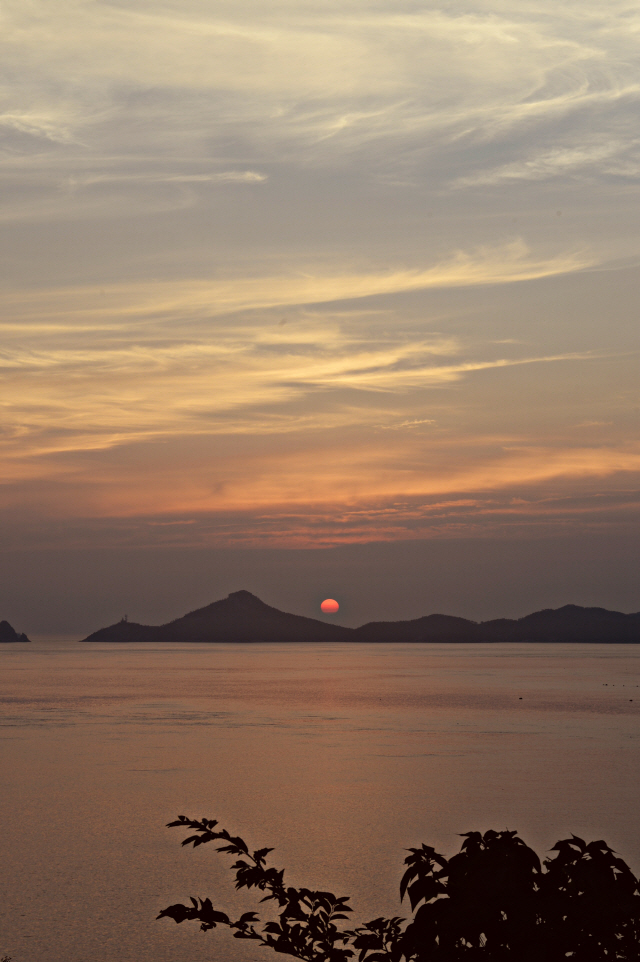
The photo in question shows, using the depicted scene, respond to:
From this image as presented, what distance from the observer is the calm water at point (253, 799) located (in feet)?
61.8

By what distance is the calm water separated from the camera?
18.8 metres

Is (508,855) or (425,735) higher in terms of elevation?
(508,855)

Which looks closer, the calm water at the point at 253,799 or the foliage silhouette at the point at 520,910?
the foliage silhouette at the point at 520,910

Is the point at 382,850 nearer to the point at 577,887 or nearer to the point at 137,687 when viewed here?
the point at 577,887

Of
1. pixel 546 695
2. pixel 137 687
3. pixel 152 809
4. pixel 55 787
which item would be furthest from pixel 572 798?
pixel 137 687

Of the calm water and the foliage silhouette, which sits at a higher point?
the foliage silhouette

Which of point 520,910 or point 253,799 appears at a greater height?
point 520,910

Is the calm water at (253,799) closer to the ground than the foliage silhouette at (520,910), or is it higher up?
closer to the ground

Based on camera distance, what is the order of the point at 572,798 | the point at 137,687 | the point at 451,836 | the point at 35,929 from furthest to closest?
1. the point at 137,687
2. the point at 572,798
3. the point at 451,836
4. the point at 35,929

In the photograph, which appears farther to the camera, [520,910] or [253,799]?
[253,799]

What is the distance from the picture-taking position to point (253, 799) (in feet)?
99.5

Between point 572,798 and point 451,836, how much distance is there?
23.1 ft

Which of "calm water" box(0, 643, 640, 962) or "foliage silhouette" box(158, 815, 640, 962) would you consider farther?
"calm water" box(0, 643, 640, 962)

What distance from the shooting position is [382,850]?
23469 mm
